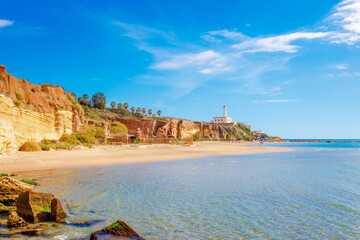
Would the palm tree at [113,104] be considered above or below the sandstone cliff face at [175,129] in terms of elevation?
above

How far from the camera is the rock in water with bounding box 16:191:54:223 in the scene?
6543 millimetres

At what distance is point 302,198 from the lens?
9.41 meters

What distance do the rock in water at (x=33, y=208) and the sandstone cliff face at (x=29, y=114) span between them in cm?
1198

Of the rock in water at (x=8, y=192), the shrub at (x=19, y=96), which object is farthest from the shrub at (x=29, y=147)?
the rock in water at (x=8, y=192)

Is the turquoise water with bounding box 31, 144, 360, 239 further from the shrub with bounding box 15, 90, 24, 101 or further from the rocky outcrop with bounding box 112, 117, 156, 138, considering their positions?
the rocky outcrop with bounding box 112, 117, 156, 138

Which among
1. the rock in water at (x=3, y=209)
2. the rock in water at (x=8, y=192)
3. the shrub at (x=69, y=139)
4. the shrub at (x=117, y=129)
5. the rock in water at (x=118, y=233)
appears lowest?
the rock in water at (x=118, y=233)

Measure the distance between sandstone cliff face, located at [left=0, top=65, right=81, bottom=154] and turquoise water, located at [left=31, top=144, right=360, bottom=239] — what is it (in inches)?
286

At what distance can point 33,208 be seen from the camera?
659 cm

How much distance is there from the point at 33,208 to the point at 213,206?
5.17 meters

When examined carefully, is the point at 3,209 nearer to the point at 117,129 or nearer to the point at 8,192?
the point at 8,192

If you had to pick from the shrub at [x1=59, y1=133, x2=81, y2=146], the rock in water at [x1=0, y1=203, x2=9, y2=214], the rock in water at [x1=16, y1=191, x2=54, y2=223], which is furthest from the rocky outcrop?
the rock in water at [x1=16, y1=191, x2=54, y2=223]

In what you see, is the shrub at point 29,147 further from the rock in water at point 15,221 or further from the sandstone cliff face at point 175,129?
the sandstone cliff face at point 175,129

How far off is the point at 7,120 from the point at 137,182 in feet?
36.7

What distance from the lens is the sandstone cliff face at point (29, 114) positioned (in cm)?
1720
